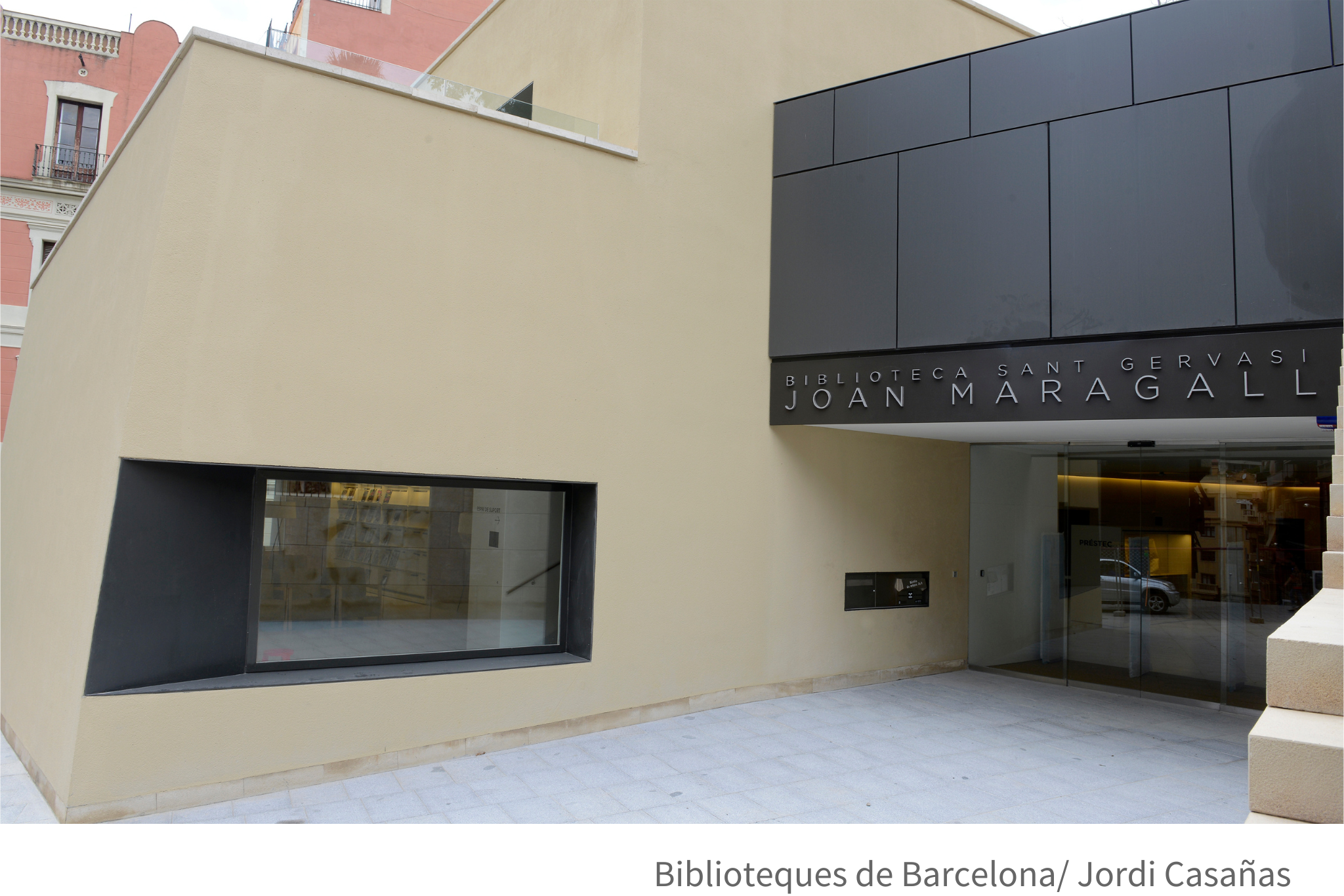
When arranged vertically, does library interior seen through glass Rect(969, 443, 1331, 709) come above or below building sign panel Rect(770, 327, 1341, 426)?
below

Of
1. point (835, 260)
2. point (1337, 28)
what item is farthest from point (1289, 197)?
point (835, 260)

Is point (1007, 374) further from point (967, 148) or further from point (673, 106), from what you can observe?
point (673, 106)

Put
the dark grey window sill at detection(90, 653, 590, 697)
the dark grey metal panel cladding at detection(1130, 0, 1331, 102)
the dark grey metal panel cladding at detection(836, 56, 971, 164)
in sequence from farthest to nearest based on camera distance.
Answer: the dark grey metal panel cladding at detection(836, 56, 971, 164)
the dark grey metal panel cladding at detection(1130, 0, 1331, 102)
the dark grey window sill at detection(90, 653, 590, 697)

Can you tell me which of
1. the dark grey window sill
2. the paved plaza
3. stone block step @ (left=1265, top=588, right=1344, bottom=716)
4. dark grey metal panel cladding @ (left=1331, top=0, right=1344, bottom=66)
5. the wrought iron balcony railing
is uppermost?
the wrought iron balcony railing

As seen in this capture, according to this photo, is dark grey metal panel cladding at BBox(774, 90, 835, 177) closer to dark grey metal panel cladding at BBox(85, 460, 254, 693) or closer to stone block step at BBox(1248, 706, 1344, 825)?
dark grey metal panel cladding at BBox(85, 460, 254, 693)

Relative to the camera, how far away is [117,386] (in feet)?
18.8

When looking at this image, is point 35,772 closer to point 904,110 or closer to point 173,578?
point 173,578

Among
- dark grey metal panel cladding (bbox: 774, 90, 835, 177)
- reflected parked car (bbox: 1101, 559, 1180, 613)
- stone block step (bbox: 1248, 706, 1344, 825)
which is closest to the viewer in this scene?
stone block step (bbox: 1248, 706, 1344, 825)

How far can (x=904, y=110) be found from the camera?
8.27 meters

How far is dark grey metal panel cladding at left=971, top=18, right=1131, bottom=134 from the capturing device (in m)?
7.18

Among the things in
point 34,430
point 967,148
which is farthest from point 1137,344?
point 34,430

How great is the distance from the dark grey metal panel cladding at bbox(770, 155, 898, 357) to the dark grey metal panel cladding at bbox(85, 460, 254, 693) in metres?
5.30

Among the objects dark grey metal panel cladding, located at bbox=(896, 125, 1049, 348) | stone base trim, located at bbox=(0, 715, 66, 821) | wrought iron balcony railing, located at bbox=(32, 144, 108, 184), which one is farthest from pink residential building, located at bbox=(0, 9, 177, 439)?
dark grey metal panel cladding, located at bbox=(896, 125, 1049, 348)

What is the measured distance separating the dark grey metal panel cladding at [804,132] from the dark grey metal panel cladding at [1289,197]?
11.8ft
